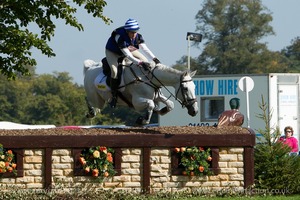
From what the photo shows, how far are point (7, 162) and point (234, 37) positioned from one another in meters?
84.7

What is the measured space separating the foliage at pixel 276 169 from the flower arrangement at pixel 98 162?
2.60 metres

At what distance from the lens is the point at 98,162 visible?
1650 centimetres

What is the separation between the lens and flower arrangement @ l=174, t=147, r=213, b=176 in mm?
16719

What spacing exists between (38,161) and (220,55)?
81.9 meters

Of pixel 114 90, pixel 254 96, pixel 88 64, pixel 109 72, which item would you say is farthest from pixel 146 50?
pixel 254 96

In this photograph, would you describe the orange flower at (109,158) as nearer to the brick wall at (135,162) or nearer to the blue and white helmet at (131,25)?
the brick wall at (135,162)

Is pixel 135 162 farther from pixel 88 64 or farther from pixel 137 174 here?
pixel 88 64

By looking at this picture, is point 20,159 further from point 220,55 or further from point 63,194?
point 220,55

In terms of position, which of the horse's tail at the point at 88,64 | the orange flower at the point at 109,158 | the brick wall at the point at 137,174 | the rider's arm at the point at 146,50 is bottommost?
the brick wall at the point at 137,174

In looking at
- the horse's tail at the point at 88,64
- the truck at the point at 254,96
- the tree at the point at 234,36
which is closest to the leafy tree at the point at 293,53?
the tree at the point at 234,36

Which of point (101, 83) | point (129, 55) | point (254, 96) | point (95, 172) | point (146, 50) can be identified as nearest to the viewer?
point (95, 172)

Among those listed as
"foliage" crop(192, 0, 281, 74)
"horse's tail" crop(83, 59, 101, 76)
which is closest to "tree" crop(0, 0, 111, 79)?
"horse's tail" crop(83, 59, 101, 76)

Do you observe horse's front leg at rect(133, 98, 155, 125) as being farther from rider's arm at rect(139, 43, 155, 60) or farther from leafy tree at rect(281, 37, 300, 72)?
leafy tree at rect(281, 37, 300, 72)

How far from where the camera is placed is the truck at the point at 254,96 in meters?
32.3
